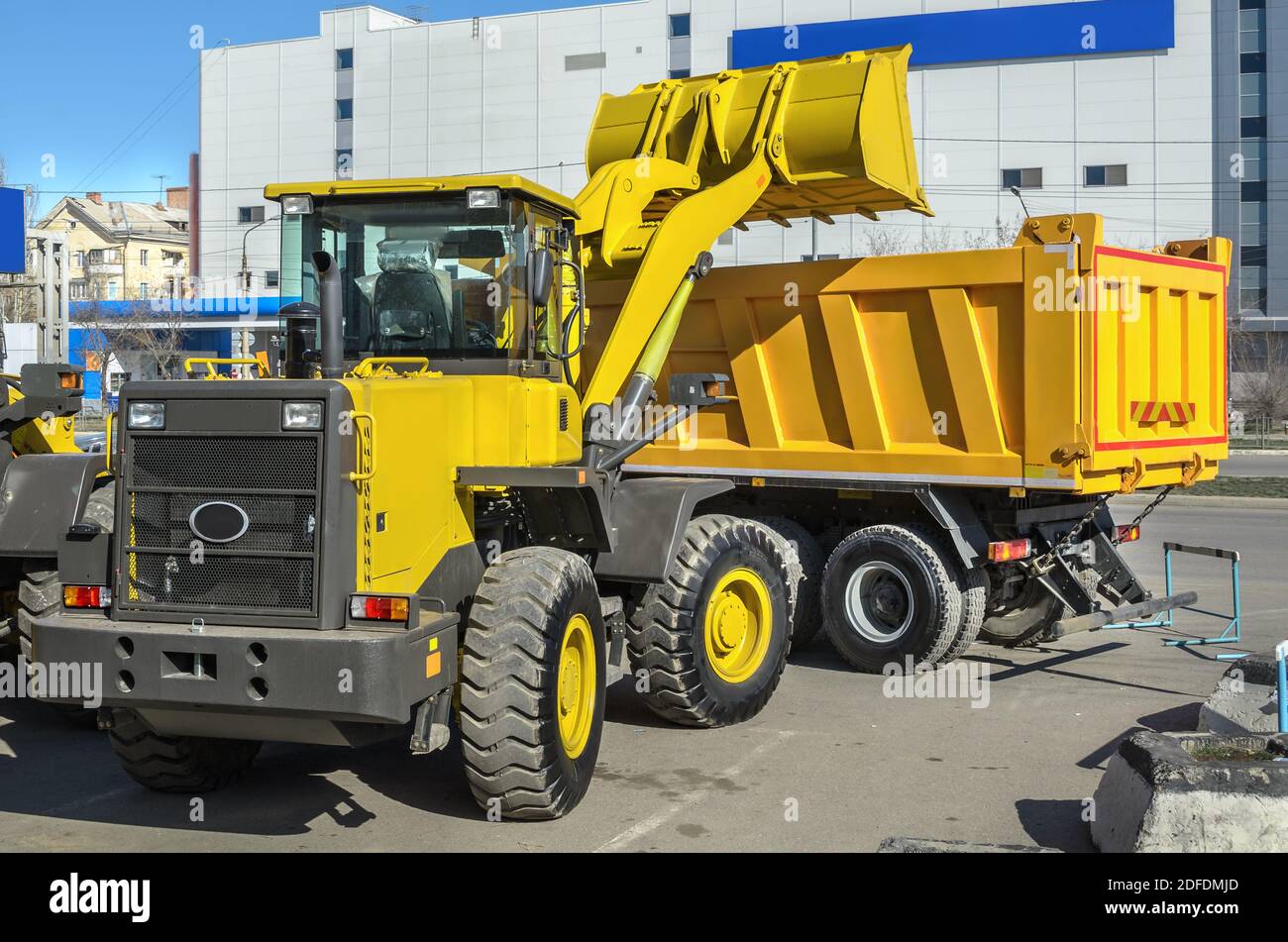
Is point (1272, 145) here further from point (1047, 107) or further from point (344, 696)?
point (344, 696)

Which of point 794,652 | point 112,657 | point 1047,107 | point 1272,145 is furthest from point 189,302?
point 112,657

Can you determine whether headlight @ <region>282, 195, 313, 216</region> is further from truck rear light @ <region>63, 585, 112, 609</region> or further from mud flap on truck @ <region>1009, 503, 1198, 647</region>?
mud flap on truck @ <region>1009, 503, 1198, 647</region>

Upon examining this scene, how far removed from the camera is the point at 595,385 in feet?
28.0

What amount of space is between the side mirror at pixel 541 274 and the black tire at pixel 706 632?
1.77 m

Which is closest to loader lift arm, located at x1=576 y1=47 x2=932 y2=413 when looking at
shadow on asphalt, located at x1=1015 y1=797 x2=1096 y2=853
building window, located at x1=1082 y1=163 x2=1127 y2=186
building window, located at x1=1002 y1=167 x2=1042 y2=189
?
shadow on asphalt, located at x1=1015 y1=797 x2=1096 y2=853

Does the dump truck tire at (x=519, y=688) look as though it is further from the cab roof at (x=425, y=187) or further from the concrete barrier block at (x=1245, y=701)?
the concrete barrier block at (x=1245, y=701)

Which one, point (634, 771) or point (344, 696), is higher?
point (344, 696)

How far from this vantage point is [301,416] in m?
5.77

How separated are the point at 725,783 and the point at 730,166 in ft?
16.9

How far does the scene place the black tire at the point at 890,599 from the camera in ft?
32.2

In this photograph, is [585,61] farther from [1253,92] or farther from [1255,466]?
[1255,466]

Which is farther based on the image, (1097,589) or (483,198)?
(1097,589)

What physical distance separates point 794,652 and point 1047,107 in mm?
47950

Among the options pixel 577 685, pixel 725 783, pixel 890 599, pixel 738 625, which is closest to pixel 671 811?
pixel 725 783
